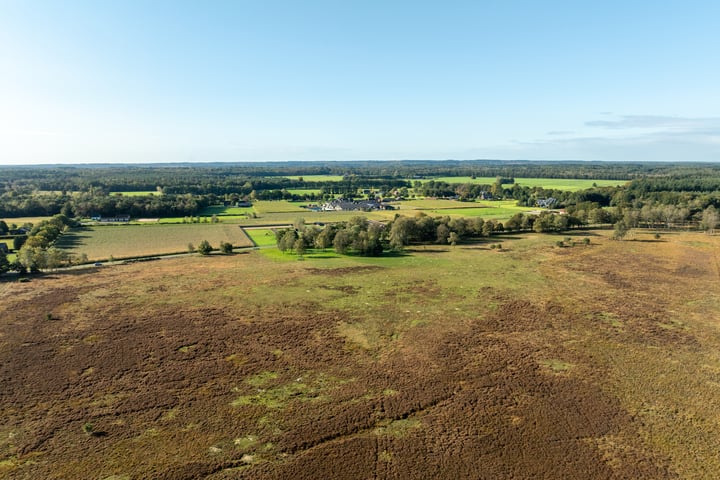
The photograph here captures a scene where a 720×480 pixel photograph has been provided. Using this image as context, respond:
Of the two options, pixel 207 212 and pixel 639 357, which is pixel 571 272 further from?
pixel 207 212

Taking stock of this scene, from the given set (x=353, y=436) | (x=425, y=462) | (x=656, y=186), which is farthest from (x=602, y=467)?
(x=656, y=186)

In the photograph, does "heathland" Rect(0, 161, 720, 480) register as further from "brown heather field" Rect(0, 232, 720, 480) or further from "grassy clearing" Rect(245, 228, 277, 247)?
"grassy clearing" Rect(245, 228, 277, 247)

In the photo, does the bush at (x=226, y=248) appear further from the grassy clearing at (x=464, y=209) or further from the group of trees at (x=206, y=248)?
the grassy clearing at (x=464, y=209)

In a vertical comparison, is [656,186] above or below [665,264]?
above

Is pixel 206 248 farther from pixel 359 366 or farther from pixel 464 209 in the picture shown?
pixel 464 209

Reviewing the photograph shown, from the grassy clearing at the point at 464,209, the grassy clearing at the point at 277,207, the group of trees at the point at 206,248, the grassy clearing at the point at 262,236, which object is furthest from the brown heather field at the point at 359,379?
the grassy clearing at the point at 277,207

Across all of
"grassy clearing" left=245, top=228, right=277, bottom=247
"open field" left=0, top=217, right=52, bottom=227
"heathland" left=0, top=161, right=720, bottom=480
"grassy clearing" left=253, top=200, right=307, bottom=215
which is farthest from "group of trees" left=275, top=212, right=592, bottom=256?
"open field" left=0, top=217, right=52, bottom=227
